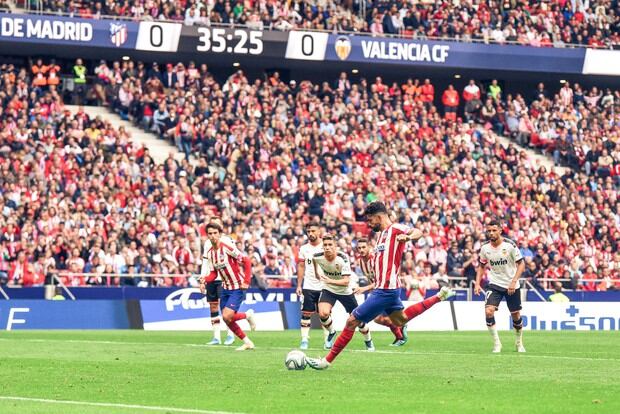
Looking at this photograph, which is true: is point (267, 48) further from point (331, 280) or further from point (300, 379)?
point (300, 379)

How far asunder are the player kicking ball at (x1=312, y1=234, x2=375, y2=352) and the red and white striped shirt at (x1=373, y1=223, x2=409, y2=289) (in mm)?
7041

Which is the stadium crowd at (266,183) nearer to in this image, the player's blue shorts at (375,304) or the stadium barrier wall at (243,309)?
the stadium barrier wall at (243,309)

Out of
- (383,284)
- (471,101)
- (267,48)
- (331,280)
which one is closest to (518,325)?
(331,280)

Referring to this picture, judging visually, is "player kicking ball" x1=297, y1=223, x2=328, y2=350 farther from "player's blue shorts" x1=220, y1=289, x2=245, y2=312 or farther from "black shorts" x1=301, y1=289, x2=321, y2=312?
"player's blue shorts" x1=220, y1=289, x2=245, y2=312

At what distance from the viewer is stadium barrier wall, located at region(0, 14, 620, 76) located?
4700 centimetres

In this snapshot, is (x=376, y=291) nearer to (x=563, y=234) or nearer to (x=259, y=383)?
(x=259, y=383)

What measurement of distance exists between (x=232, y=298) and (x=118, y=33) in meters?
23.7

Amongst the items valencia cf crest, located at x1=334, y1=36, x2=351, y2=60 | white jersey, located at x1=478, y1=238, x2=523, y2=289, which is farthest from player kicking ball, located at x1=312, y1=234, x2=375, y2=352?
valencia cf crest, located at x1=334, y1=36, x2=351, y2=60

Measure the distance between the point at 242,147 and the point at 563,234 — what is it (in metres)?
11.1

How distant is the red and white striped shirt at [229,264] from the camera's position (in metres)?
25.9

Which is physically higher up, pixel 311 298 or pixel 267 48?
pixel 267 48

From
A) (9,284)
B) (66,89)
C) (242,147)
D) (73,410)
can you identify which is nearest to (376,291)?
(73,410)

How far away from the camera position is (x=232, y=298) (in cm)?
2559

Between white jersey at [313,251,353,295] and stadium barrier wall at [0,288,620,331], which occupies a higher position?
white jersey at [313,251,353,295]
